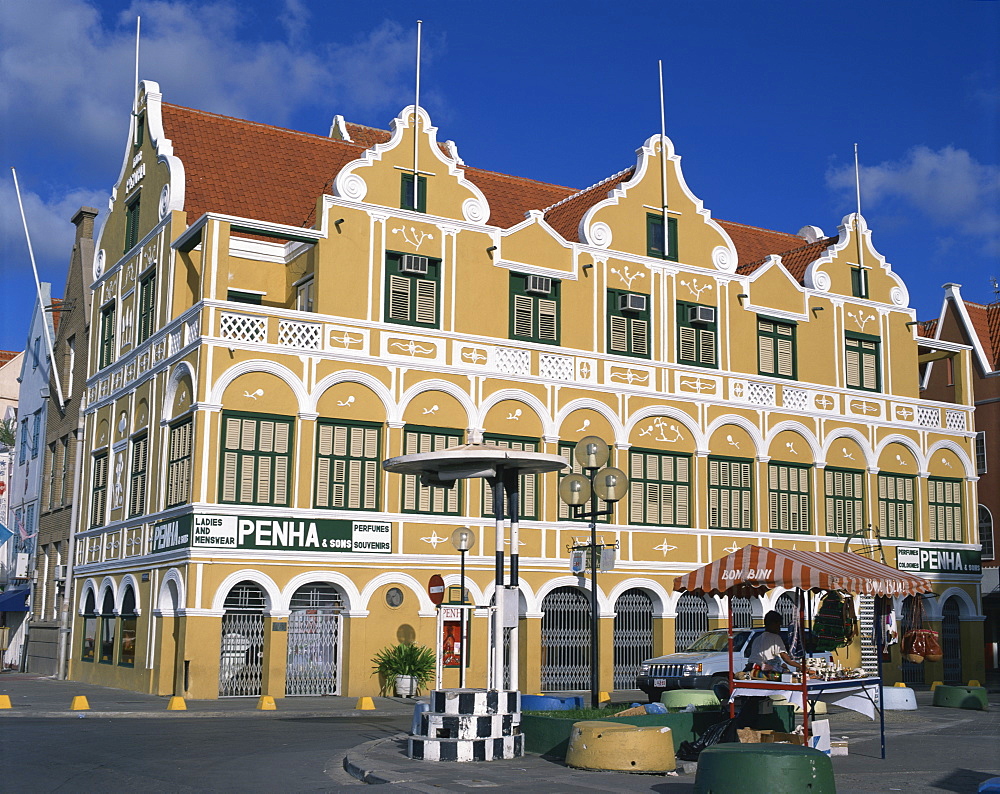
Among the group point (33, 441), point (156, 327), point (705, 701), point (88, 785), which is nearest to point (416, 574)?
point (156, 327)

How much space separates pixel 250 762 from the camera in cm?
1542

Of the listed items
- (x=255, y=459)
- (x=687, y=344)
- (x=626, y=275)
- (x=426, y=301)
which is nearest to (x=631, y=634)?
(x=687, y=344)

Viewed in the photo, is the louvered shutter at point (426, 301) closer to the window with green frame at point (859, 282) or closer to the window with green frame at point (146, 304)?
the window with green frame at point (146, 304)

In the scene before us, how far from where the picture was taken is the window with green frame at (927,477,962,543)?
38781 millimetres

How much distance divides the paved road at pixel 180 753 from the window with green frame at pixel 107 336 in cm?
1547

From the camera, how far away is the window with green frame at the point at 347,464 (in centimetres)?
2867

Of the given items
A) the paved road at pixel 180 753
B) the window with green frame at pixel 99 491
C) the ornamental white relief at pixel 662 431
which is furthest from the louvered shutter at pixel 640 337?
the window with green frame at pixel 99 491

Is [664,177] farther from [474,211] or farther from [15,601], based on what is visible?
[15,601]

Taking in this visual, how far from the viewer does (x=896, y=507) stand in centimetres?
3791

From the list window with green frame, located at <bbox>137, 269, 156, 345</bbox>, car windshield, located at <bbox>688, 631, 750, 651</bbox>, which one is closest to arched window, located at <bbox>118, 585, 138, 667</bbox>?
window with green frame, located at <bbox>137, 269, 156, 345</bbox>

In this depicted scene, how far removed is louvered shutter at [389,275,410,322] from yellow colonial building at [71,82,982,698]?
0.26 feet

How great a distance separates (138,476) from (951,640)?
25202 millimetres

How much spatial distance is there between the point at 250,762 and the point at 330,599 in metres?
13.4

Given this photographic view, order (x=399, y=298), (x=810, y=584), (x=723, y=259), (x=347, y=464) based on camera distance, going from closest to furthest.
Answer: (x=810, y=584)
(x=347, y=464)
(x=399, y=298)
(x=723, y=259)
